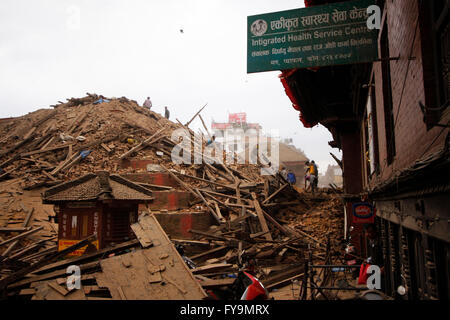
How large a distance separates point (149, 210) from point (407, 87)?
11.1 m

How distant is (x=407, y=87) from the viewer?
602cm

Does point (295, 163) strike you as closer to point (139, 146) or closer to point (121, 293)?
point (139, 146)

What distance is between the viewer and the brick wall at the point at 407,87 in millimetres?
5023

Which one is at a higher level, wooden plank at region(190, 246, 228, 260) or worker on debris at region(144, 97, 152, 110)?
worker on debris at region(144, 97, 152, 110)

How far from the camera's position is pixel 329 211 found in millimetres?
19203

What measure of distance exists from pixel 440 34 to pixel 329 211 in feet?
49.9

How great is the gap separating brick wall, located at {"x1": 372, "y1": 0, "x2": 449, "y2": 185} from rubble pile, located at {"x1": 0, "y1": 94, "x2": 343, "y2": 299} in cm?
403

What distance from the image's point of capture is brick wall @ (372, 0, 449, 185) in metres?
5.02

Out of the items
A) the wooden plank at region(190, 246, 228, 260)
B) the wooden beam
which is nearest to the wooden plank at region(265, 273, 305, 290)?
the wooden plank at region(190, 246, 228, 260)

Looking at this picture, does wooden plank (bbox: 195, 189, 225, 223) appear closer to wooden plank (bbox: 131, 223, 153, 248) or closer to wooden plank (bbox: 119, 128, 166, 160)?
wooden plank (bbox: 119, 128, 166, 160)

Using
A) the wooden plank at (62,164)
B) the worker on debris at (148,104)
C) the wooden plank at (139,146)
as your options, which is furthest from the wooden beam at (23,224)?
the worker on debris at (148,104)

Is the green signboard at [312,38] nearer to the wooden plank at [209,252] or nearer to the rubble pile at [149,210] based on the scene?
the rubble pile at [149,210]

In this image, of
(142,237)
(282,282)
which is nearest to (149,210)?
(142,237)
